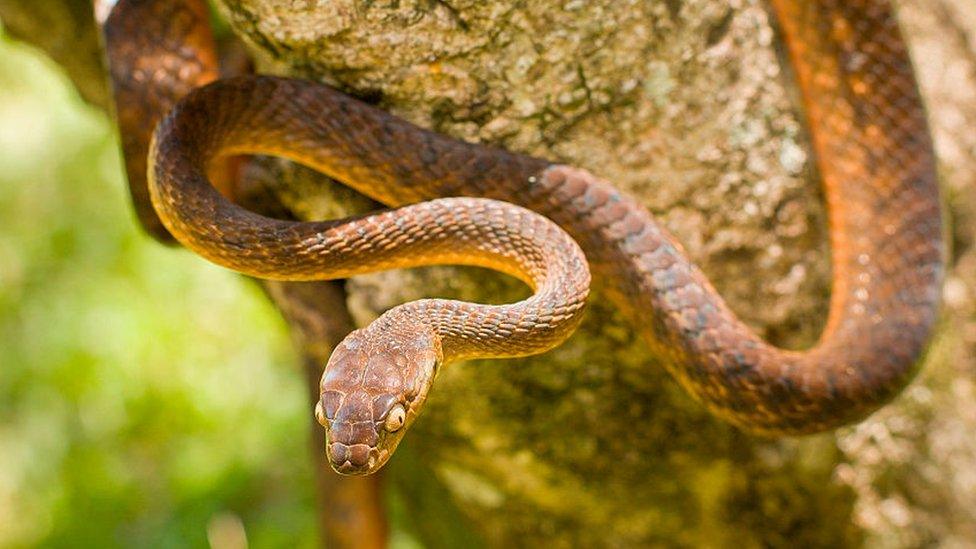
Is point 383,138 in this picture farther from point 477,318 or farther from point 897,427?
point 897,427

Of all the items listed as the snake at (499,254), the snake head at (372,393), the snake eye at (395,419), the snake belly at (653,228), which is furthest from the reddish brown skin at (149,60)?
the snake eye at (395,419)

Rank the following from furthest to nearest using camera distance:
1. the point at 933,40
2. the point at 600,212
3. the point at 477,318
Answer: the point at 933,40, the point at 600,212, the point at 477,318

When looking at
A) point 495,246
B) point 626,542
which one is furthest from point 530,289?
point 626,542

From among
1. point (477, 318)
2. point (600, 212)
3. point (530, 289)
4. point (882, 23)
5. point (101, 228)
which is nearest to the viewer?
point (477, 318)

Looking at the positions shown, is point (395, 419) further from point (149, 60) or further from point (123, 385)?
point (123, 385)

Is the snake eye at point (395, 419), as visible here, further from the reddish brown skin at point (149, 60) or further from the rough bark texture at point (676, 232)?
the reddish brown skin at point (149, 60)

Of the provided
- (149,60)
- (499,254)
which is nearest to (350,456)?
(499,254)
